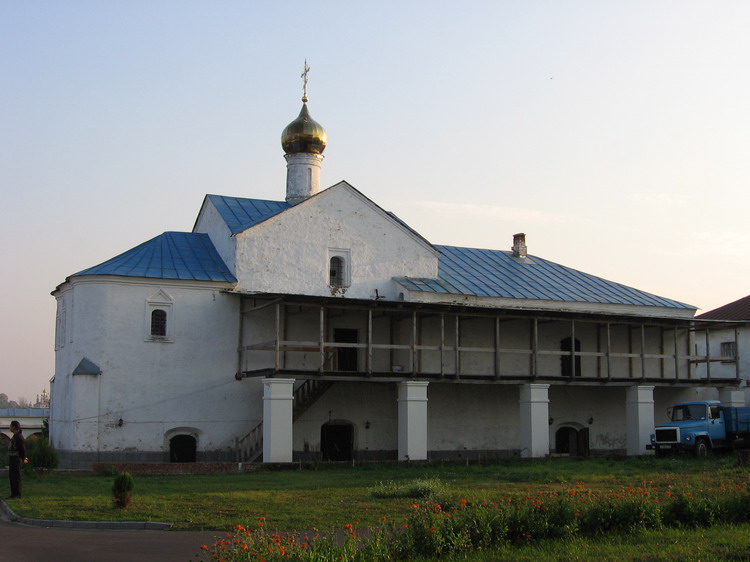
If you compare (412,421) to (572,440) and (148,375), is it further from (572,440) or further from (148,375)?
(572,440)

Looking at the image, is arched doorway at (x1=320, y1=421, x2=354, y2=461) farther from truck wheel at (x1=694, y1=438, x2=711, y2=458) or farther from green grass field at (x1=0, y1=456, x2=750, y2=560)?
truck wheel at (x1=694, y1=438, x2=711, y2=458)

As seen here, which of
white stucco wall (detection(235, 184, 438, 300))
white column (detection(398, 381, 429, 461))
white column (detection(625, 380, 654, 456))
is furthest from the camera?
white column (detection(625, 380, 654, 456))

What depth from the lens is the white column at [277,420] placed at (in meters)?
23.9

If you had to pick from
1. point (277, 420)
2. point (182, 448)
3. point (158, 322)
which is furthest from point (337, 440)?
point (158, 322)

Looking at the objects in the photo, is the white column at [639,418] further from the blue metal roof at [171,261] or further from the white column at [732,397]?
the blue metal roof at [171,261]

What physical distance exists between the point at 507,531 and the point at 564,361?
2217 centimetres

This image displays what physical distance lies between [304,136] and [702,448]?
52.9 ft

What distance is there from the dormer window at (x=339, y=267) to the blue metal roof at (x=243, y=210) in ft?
6.89

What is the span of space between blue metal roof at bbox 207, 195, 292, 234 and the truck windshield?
13.3m

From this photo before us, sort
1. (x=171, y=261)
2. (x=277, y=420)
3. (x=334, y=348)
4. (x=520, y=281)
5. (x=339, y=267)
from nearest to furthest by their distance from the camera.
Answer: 1. (x=277, y=420)
2. (x=171, y=261)
3. (x=334, y=348)
4. (x=339, y=267)
5. (x=520, y=281)

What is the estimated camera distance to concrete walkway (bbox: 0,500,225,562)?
10180 mm

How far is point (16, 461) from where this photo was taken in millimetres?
15562

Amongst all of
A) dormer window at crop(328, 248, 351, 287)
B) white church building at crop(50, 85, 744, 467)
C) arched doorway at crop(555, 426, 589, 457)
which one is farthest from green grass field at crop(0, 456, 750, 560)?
arched doorway at crop(555, 426, 589, 457)

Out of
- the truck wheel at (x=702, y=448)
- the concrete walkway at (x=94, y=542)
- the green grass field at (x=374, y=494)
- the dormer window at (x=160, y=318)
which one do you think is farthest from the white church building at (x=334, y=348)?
the concrete walkway at (x=94, y=542)
